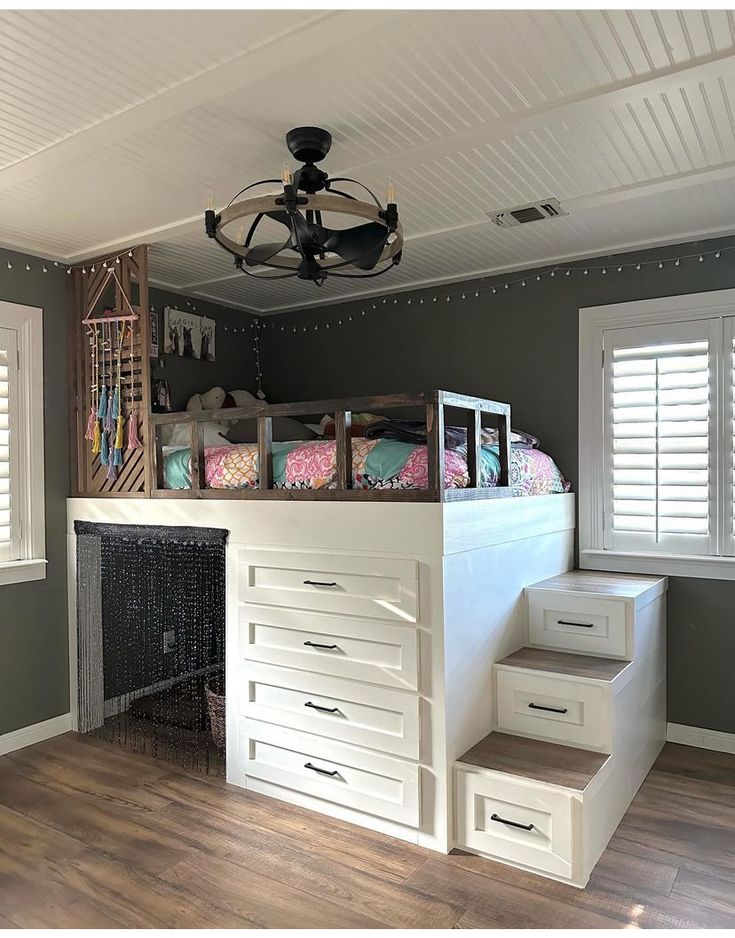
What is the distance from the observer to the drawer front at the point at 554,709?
2.54m

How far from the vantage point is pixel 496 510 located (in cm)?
279

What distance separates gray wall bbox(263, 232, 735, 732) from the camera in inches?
132

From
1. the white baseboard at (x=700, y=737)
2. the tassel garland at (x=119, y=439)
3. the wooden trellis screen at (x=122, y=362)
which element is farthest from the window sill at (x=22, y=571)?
the white baseboard at (x=700, y=737)

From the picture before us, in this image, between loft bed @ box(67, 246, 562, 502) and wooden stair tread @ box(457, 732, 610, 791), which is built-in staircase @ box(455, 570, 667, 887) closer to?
wooden stair tread @ box(457, 732, 610, 791)

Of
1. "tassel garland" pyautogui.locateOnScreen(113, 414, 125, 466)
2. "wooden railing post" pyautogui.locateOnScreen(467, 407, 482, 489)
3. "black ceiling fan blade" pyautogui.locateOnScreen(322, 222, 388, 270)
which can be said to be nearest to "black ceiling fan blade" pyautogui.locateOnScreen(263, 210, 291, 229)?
"black ceiling fan blade" pyautogui.locateOnScreen(322, 222, 388, 270)

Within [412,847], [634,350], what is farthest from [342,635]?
[634,350]

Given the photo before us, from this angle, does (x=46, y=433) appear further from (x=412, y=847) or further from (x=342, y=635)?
(x=412, y=847)

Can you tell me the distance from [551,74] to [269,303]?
289cm

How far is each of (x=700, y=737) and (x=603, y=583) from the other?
3.06 feet

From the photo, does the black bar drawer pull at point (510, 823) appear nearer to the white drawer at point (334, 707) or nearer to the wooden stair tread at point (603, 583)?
the white drawer at point (334, 707)

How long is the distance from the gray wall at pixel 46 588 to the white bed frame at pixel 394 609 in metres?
0.76

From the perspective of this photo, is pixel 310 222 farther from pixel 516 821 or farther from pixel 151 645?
pixel 151 645

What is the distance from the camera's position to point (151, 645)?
367cm

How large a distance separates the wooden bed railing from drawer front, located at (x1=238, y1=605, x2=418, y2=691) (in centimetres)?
48
